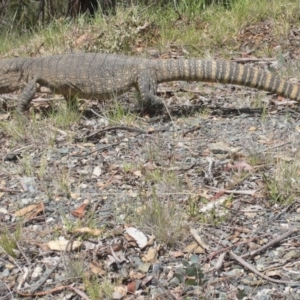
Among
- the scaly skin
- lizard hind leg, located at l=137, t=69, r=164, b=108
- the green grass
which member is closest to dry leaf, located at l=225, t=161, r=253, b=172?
the scaly skin

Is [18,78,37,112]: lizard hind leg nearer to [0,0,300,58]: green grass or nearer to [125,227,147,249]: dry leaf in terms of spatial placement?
[0,0,300,58]: green grass

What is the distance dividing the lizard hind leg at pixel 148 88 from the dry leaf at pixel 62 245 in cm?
270

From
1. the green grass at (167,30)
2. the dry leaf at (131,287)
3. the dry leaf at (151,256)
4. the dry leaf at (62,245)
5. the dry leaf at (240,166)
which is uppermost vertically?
the dry leaf at (131,287)

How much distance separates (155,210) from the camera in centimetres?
373

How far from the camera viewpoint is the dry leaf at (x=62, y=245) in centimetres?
371

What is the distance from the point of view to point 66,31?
9219mm

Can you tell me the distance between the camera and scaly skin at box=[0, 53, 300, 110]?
6.07 metres

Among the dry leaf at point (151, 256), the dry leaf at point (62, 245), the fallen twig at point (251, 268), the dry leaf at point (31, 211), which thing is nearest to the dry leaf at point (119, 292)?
the dry leaf at point (151, 256)

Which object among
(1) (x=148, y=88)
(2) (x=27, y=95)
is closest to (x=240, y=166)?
(1) (x=148, y=88)

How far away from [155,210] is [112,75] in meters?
3.03

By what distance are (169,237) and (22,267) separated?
0.94m

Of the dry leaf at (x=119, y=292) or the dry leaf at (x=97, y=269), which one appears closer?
the dry leaf at (x=119, y=292)

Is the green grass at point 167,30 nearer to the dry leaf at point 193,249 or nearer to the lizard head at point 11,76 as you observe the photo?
the lizard head at point 11,76

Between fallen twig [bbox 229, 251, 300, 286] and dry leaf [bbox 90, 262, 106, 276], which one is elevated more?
fallen twig [bbox 229, 251, 300, 286]
